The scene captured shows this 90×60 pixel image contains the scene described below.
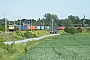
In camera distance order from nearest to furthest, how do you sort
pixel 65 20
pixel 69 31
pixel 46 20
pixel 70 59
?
pixel 70 59
pixel 69 31
pixel 65 20
pixel 46 20

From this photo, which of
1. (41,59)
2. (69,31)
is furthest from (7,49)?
(69,31)

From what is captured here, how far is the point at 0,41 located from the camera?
2830cm

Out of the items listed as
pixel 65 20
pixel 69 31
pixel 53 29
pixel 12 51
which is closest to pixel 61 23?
pixel 65 20

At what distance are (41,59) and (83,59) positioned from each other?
2.66m

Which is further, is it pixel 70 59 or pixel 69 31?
pixel 69 31

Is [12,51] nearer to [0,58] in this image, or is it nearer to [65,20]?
[0,58]

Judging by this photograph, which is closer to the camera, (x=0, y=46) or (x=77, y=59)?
(x=77, y=59)

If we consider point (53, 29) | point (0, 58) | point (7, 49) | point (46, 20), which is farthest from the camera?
point (46, 20)

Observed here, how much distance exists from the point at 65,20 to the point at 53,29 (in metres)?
40.2

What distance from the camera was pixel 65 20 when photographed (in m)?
176

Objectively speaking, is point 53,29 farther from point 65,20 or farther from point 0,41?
point 0,41

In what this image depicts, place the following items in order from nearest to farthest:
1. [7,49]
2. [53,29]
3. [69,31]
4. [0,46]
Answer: [0,46] → [7,49] → [69,31] → [53,29]

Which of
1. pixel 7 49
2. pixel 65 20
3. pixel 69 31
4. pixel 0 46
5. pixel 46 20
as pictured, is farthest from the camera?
pixel 46 20

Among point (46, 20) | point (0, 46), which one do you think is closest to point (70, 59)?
point (0, 46)
